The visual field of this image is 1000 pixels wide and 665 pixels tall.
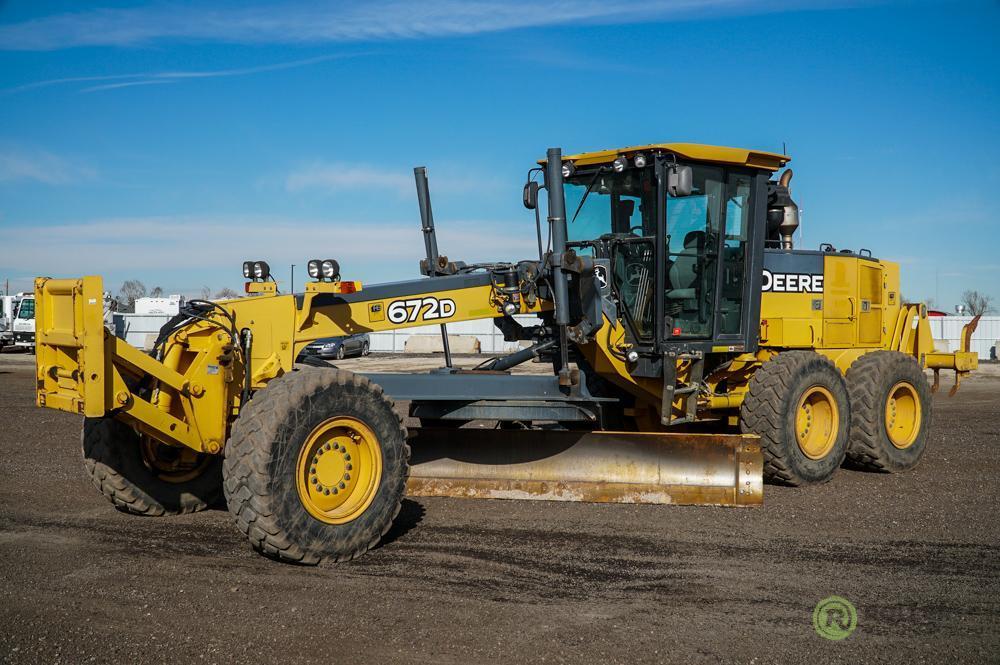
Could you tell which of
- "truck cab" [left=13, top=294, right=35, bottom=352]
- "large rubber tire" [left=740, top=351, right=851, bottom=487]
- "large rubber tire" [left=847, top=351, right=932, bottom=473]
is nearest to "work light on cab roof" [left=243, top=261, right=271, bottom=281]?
"large rubber tire" [left=740, top=351, right=851, bottom=487]

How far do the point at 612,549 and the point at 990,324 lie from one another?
41.1m

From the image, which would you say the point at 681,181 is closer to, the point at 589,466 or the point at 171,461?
the point at 589,466

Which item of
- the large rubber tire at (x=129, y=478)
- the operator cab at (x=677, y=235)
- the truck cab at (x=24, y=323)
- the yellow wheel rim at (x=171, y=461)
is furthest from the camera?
the truck cab at (x=24, y=323)

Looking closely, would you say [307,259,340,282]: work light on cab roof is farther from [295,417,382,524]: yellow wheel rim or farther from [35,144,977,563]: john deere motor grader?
[295,417,382,524]: yellow wheel rim

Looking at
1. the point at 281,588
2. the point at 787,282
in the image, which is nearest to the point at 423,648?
the point at 281,588

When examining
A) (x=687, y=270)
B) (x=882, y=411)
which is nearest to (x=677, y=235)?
(x=687, y=270)

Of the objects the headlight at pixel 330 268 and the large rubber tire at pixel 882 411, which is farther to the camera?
the large rubber tire at pixel 882 411

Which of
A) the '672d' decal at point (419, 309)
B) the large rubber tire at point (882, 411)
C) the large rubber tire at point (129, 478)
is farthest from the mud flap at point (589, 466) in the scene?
the large rubber tire at point (882, 411)

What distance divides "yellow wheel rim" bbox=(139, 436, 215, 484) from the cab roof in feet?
13.2

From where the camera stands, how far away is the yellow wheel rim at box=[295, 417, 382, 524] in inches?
254

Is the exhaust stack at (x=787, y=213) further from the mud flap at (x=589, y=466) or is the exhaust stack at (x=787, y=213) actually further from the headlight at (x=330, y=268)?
the headlight at (x=330, y=268)

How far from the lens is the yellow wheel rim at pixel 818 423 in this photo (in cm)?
963

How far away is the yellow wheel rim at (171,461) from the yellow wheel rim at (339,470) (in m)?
1.56

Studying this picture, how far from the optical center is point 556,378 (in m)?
8.59
